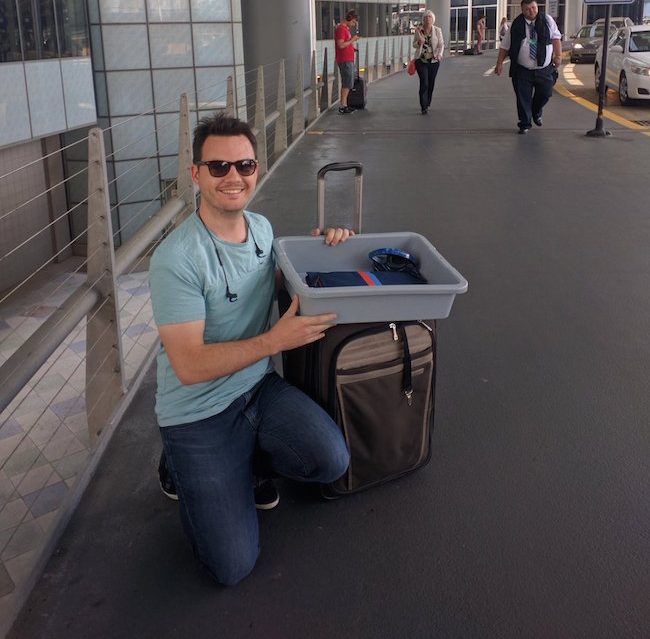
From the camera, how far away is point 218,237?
236 centimetres

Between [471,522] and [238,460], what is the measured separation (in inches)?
27.7

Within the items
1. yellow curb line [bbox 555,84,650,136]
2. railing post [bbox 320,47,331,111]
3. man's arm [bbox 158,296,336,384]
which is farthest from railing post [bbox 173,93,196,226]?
railing post [bbox 320,47,331,111]

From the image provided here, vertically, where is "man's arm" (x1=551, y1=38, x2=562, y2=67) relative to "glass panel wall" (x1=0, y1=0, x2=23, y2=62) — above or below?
below

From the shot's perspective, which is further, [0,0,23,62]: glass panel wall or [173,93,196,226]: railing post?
[0,0,23,62]: glass panel wall

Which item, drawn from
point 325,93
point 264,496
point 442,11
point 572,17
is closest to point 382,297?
point 264,496

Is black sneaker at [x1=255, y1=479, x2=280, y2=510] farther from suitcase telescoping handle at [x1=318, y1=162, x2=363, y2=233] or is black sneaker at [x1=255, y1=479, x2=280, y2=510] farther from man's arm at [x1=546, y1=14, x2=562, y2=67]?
man's arm at [x1=546, y1=14, x2=562, y2=67]

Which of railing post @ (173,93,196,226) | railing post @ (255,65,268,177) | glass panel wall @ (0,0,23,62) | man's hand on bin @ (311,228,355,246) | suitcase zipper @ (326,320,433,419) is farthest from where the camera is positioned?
glass panel wall @ (0,0,23,62)

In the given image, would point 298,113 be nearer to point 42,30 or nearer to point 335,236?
point 335,236

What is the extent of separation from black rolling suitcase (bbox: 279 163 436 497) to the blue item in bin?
16cm

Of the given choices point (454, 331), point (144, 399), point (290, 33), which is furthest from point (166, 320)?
point (290, 33)

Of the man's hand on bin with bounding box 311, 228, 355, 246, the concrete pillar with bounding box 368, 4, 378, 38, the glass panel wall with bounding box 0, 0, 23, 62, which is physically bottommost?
the man's hand on bin with bounding box 311, 228, 355, 246

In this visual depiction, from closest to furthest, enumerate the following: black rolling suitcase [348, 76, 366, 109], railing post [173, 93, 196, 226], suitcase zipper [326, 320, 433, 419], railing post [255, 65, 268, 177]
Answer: suitcase zipper [326, 320, 433, 419] → railing post [173, 93, 196, 226] → railing post [255, 65, 268, 177] → black rolling suitcase [348, 76, 366, 109]

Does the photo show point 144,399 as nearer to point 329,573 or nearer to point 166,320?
point 166,320

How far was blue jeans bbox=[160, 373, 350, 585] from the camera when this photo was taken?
6.96 ft
